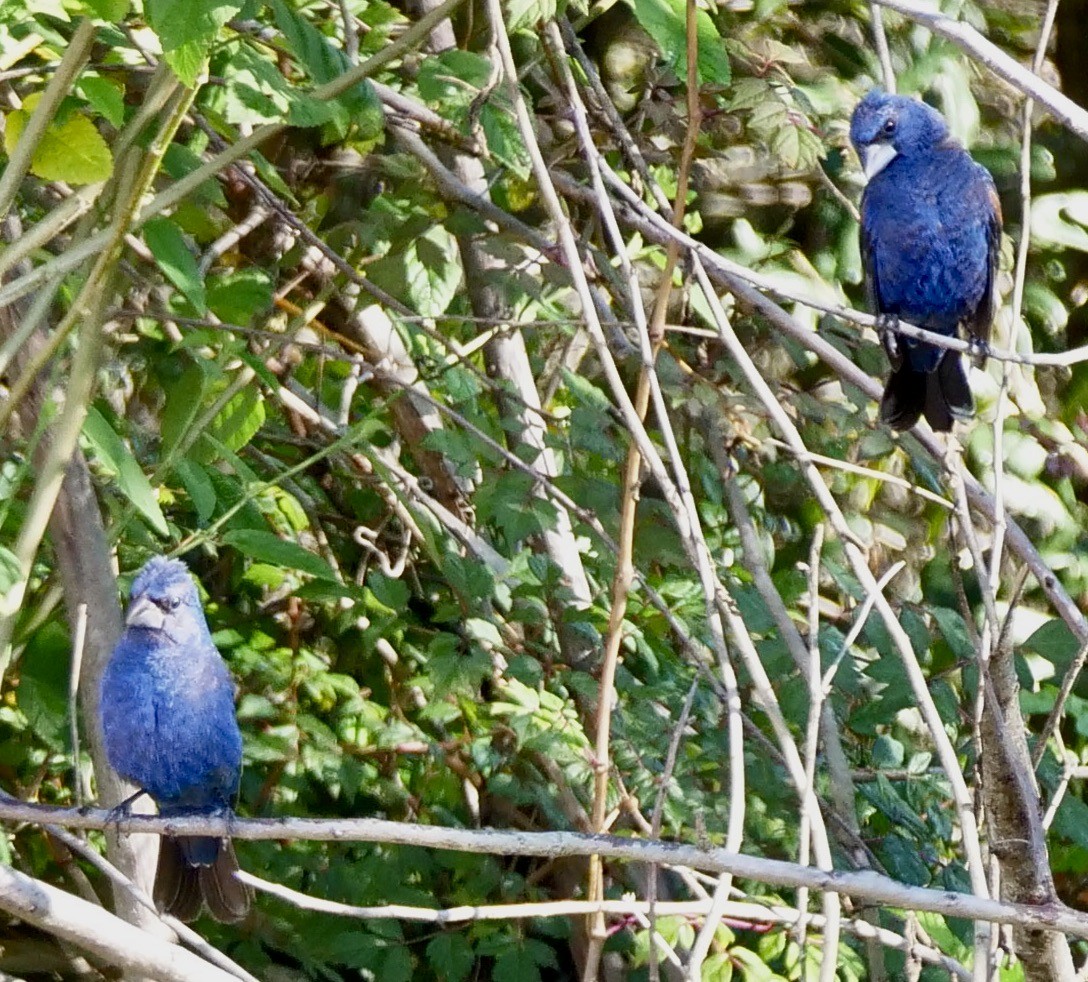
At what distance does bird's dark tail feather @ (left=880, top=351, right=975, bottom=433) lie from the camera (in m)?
3.43

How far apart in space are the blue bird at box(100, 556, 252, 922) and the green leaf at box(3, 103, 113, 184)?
0.93 m

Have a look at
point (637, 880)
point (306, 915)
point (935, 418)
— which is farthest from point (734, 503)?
point (306, 915)

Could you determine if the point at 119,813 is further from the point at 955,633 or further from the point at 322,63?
the point at 955,633

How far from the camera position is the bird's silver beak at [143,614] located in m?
3.22

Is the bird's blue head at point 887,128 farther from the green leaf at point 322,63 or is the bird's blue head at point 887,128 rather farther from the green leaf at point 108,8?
the green leaf at point 108,8

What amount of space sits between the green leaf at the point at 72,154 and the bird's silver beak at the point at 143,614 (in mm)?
941

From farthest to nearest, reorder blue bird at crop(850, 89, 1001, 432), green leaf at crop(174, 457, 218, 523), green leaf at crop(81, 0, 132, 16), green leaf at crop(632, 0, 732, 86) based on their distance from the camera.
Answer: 1. blue bird at crop(850, 89, 1001, 432)
2. green leaf at crop(174, 457, 218, 523)
3. green leaf at crop(632, 0, 732, 86)
4. green leaf at crop(81, 0, 132, 16)

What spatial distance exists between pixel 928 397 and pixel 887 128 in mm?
623

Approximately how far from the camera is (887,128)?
12.0 ft

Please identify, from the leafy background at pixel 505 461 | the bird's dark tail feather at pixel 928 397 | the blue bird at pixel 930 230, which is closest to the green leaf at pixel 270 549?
the leafy background at pixel 505 461

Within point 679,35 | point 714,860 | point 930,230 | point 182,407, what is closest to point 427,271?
point 182,407

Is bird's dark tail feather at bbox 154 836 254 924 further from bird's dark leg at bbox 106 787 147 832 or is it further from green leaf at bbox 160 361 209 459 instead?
green leaf at bbox 160 361 209 459

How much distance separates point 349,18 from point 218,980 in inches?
70.8

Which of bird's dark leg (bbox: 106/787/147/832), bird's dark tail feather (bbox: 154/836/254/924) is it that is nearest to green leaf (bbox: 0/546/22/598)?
bird's dark leg (bbox: 106/787/147/832)
